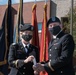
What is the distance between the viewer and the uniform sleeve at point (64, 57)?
4.30 meters

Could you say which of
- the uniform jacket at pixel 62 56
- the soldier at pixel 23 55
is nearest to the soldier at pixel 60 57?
the uniform jacket at pixel 62 56

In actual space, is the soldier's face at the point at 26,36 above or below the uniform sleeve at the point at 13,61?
above

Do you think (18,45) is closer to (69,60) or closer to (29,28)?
(29,28)

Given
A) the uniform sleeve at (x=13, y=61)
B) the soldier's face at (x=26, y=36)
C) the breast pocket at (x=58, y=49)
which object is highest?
the soldier's face at (x=26, y=36)

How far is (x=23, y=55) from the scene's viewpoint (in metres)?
4.81

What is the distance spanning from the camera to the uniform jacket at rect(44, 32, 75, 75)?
432 cm

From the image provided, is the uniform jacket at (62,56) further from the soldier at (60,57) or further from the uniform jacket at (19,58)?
the uniform jacket at (19,58)

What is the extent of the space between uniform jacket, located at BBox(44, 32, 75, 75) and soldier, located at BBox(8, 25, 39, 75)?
339mm

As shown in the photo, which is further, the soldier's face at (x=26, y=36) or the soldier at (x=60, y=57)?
the soldier's face at (x=26, y=36)

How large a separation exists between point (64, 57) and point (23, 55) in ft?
2.37

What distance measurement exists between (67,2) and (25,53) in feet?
81.6

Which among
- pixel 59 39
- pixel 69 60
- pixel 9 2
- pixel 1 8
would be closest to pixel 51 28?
pixel 59 39

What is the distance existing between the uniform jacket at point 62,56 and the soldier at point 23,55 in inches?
13.3

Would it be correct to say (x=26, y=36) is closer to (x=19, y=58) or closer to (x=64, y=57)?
(x=19, y=58)
